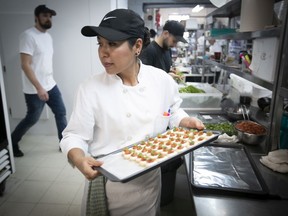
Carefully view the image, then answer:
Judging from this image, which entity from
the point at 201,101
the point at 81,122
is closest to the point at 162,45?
the point at 201,101

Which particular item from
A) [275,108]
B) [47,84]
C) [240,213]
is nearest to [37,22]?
[47,84]

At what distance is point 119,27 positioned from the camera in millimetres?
979

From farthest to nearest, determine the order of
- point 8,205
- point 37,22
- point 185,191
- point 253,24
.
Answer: point 37,22 → point 185,191 → point 8,205 → point 253,24

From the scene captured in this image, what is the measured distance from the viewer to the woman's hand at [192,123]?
129 centimetres

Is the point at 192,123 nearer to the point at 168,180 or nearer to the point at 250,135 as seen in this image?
the point at 250,135

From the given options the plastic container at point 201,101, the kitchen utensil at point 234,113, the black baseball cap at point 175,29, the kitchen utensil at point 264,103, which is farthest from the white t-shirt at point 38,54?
the kitchen utensil at point 264,103

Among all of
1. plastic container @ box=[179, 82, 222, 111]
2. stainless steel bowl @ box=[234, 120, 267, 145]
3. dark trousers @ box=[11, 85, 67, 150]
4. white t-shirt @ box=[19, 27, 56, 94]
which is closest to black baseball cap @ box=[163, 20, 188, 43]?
plastic container @ box=[179, 82, 222, 111]

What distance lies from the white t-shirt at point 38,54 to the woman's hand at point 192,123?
2.22m

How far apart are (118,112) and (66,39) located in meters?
2.69

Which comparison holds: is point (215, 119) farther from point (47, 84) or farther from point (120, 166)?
point (47, 84)

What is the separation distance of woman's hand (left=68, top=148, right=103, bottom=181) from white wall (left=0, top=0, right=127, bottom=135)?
2665 mm

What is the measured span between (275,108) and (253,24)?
639 mm

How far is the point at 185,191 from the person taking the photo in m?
2.41

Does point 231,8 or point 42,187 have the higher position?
point 231,8
